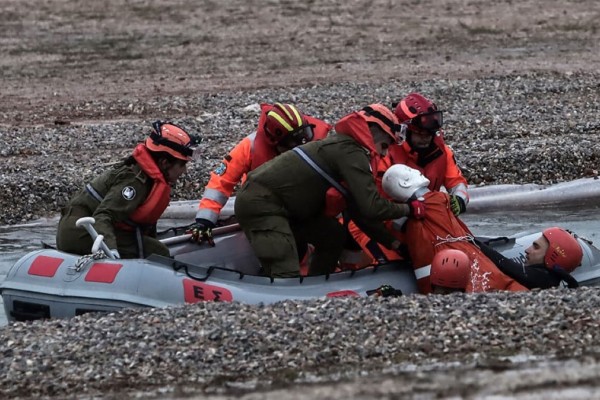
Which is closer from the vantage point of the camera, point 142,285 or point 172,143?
point 142,285

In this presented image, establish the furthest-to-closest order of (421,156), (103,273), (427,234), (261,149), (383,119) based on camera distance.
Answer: (421,156) < (261,149) < (427,234) < (383,119) < (103,273)

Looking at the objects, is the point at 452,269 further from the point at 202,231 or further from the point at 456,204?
the point at 202,231

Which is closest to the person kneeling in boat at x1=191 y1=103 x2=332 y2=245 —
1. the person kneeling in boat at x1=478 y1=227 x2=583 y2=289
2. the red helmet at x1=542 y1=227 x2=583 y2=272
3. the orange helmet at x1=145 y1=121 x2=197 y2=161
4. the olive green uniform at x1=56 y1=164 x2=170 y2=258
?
the olive green uniform at x1=56 y1=164 x2=170 y2=258

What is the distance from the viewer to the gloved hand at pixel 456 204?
30.2 feet

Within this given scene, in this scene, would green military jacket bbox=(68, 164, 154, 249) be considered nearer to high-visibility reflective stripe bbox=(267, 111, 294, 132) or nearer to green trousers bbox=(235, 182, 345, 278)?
green trousers bbox=(235, 182, 345, 278)

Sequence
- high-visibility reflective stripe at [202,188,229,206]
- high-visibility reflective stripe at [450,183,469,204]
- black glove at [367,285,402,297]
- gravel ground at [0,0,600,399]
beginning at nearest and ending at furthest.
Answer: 1. gravel ground at [0,0,600,399]
2. black glove at [367,285,402,297]
3. high-visibility reflective stripe at [202,188,229,206]
4. high-visibility reflective stripe at [450,183,469,204]

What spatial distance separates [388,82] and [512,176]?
5723 millimetres

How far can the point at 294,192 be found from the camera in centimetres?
851

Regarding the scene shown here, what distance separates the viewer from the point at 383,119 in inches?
328

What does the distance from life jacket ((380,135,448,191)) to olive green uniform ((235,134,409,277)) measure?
1.02 meters

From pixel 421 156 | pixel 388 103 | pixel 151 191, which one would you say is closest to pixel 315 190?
pixel 151 191

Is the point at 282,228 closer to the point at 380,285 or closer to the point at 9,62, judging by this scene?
the point at 380,285

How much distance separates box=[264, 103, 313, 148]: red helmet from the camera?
9117 millimetres

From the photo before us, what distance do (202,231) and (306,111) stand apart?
6.75m
